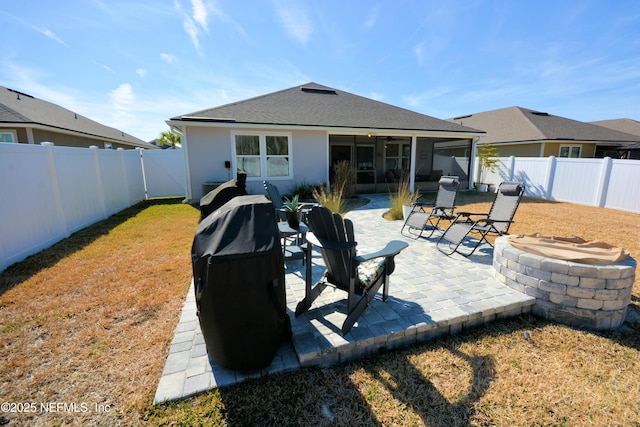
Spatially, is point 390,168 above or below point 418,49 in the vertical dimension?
below

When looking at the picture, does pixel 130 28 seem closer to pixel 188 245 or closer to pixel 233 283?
pixel 188 245

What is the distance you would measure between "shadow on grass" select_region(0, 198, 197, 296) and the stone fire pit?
21.3 ft

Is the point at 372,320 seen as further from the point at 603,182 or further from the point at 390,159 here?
the point at 390,159

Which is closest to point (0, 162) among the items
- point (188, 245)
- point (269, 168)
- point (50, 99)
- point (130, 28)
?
point (188, 245)

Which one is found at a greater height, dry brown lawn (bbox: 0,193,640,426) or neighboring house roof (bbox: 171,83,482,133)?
neighboring house roof (bbox: 171,83,482,133)

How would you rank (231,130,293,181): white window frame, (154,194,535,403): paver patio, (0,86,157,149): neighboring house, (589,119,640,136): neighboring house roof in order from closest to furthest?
(154,194,535,403): paver patio
(231,130,293,181): white window frame
(0,86,157,149): neighboring house
(589,119,640,136): neighboring house roof

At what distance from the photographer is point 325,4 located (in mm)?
7059

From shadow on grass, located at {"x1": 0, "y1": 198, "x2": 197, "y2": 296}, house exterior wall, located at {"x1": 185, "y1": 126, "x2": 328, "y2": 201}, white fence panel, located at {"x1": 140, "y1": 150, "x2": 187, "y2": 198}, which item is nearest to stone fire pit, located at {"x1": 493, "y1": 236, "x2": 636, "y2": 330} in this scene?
shadow on grass, located at {"x1": 0, "y1": 198, "x2": 197, "y2": 296}

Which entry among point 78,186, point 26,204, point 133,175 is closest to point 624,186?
point 26,204

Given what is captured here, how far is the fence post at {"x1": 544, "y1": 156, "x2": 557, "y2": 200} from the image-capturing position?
10.9m

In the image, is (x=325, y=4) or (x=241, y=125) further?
(x=241, y=125)

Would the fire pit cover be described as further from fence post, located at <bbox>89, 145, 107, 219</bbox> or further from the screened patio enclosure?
the screened patio enclosure

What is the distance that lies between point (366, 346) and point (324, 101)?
41.0 feet

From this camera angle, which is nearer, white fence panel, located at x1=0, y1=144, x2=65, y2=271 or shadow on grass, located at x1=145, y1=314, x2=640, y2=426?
shadow on grass, located at x1=145, y1=314, x2=640, y2=426
